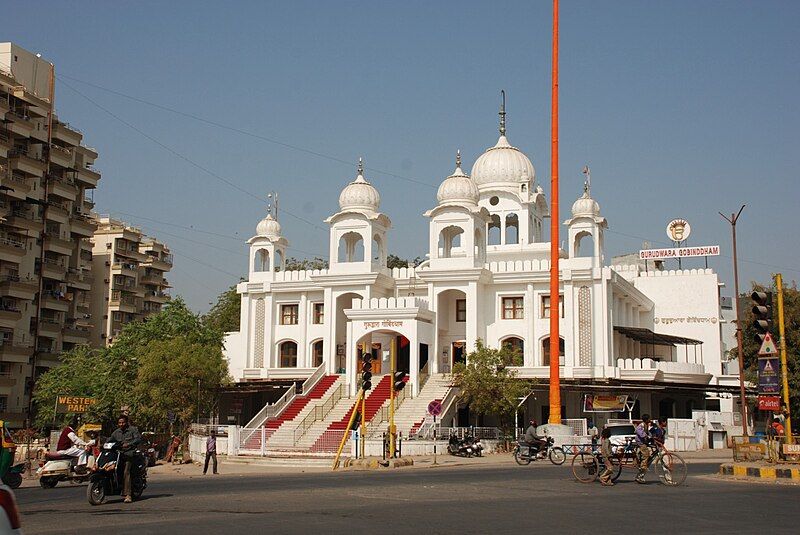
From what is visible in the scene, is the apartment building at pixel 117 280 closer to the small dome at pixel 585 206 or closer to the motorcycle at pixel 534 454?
the small dome at pixel 585 206

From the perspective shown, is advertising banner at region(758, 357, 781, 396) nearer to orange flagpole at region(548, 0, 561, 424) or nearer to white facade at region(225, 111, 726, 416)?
orange flagpole at region(548, 0, 561, 424)

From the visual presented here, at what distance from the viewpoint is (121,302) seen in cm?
7444

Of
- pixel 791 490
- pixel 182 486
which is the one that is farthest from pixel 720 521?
pixel 182 486

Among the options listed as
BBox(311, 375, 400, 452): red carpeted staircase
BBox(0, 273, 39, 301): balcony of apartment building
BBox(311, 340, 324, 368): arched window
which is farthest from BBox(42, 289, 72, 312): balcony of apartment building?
BBox(311, 375, 400, 452): red carpeted staircase

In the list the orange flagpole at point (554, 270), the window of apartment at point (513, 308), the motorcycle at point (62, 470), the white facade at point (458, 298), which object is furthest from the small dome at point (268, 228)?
the motorcycle at point (62, 470)

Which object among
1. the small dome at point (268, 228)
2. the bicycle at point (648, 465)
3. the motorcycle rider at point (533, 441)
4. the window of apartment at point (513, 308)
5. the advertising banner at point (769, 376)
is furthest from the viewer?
the small dome at point (268, 228)

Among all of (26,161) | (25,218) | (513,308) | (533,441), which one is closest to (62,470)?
(533,441)

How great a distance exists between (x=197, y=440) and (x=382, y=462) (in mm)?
10502

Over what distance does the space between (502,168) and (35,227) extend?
29.9 meters

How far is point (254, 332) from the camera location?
170 ft

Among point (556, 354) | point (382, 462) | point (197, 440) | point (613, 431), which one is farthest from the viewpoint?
point (197, 440)

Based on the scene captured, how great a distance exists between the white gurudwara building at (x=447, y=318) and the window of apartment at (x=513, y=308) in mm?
52

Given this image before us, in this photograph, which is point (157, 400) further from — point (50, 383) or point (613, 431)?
point (613, 431)

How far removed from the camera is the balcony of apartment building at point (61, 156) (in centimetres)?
6124
